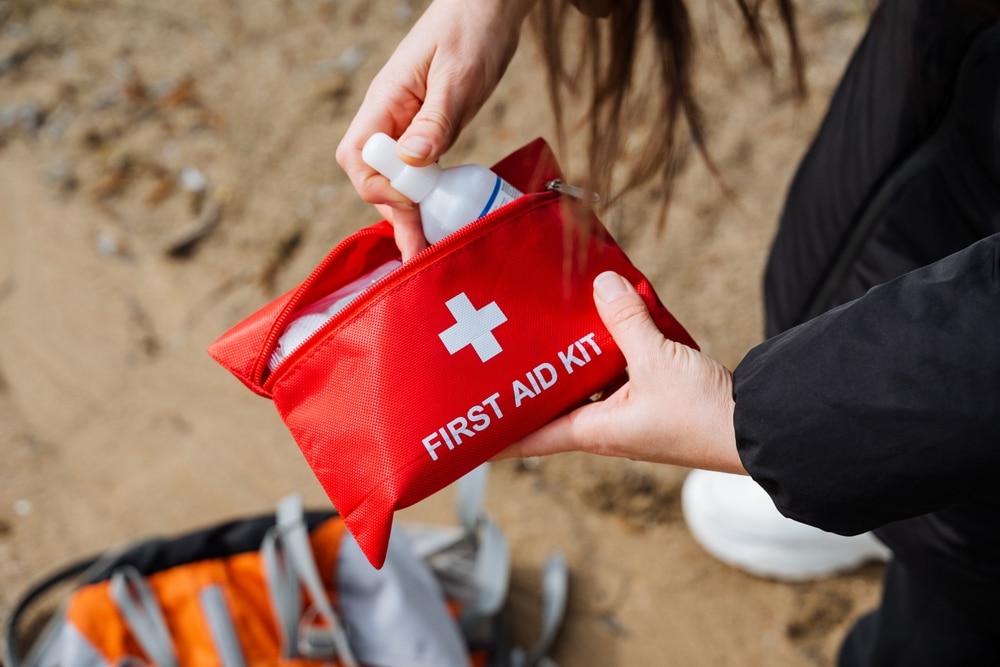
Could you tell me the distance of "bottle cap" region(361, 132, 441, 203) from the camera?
92 centimetres

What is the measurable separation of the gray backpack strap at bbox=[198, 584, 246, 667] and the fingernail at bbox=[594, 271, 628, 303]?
1.00m

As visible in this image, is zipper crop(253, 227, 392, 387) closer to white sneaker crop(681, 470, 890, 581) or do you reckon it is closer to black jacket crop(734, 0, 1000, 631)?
black jacket crop(734, 0, 1000, 631)

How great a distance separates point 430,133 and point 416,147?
3 centimetres

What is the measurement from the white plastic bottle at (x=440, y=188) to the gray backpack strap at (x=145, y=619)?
976 mm

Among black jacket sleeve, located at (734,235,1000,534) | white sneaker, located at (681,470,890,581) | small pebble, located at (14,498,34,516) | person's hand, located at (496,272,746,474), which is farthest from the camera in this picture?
small pebble, located at (14,498,34,516)

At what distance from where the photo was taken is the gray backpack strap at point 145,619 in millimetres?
1473

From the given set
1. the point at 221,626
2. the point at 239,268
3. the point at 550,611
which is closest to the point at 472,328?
the point at 221,626

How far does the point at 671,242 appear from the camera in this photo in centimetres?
219

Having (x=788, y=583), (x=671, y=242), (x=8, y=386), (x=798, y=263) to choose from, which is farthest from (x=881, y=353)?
(x=8, y=386)

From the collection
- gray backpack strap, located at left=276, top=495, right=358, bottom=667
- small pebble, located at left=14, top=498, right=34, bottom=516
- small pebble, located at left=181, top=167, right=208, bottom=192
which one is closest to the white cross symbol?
gray backpack strap, located at left=276, top=495, right=358, bottom=667

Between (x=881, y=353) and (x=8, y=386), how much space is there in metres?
2.21

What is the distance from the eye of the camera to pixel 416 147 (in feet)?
2.93

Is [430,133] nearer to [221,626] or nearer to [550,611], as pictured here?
[221,626]

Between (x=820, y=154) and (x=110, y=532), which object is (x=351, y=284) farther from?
(x=110, y=532)
